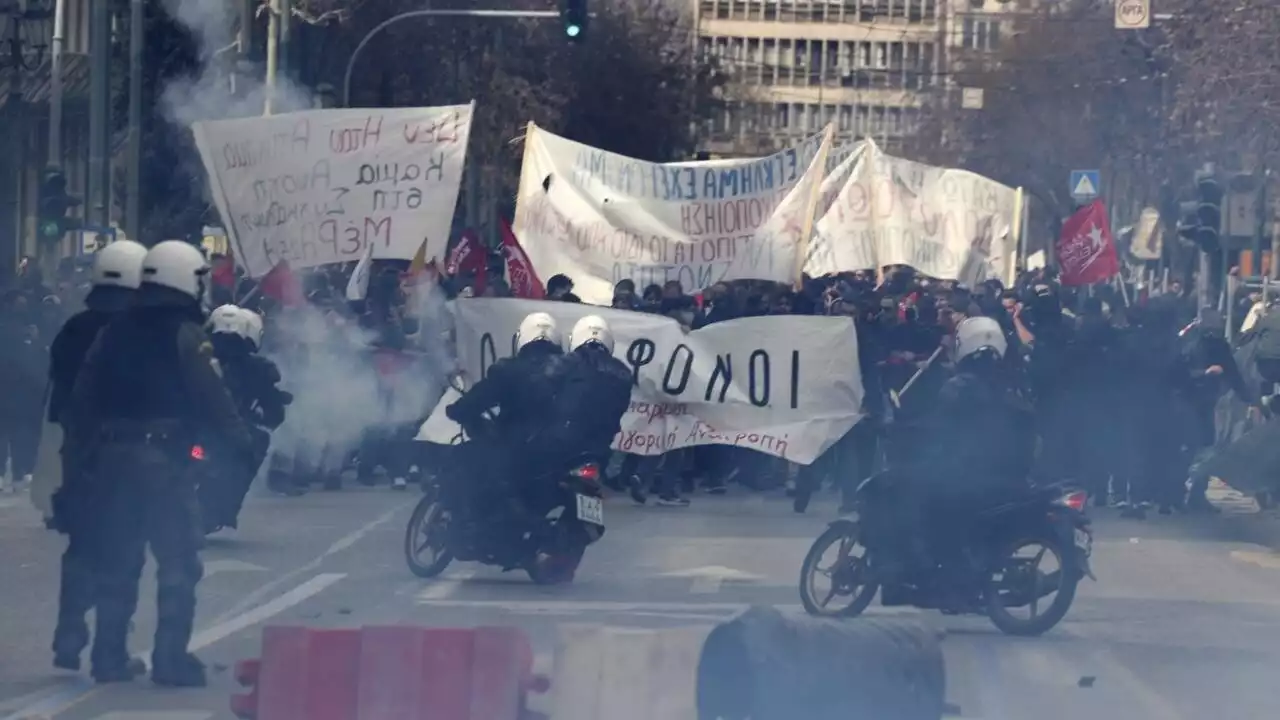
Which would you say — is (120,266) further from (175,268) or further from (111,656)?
(111,656)

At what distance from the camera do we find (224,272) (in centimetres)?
2664

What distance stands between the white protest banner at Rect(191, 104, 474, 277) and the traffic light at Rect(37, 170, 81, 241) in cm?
1127

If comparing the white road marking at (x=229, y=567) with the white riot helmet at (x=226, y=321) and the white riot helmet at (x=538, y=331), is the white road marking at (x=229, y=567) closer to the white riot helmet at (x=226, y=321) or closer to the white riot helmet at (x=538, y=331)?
the white riot helmet at (x=226, y=321)

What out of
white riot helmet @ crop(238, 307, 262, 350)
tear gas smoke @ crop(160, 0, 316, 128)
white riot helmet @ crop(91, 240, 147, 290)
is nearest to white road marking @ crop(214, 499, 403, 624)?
white riot helmet @ crop(238, 307, 262, 350)

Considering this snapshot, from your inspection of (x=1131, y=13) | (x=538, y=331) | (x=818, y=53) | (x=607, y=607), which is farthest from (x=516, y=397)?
(x=818, y=53)

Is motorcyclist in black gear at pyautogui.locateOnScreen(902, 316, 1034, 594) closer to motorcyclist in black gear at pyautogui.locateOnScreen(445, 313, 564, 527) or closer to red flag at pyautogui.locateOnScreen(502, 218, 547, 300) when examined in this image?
motorcyclist in black gear at pyautogui.locateOnScreen(445, 313, 564, 527)

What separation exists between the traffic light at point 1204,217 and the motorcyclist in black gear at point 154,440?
690 inches

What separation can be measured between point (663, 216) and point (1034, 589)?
12755 millimetres

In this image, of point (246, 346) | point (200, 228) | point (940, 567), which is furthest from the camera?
point (200, 228)

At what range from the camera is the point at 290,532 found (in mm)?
17094

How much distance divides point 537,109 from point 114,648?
39.3m

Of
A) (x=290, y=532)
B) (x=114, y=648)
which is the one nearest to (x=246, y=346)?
(x=290, y=532)

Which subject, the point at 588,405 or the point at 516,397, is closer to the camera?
the point at 516,397

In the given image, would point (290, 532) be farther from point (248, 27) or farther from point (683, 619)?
point (248, 27)
